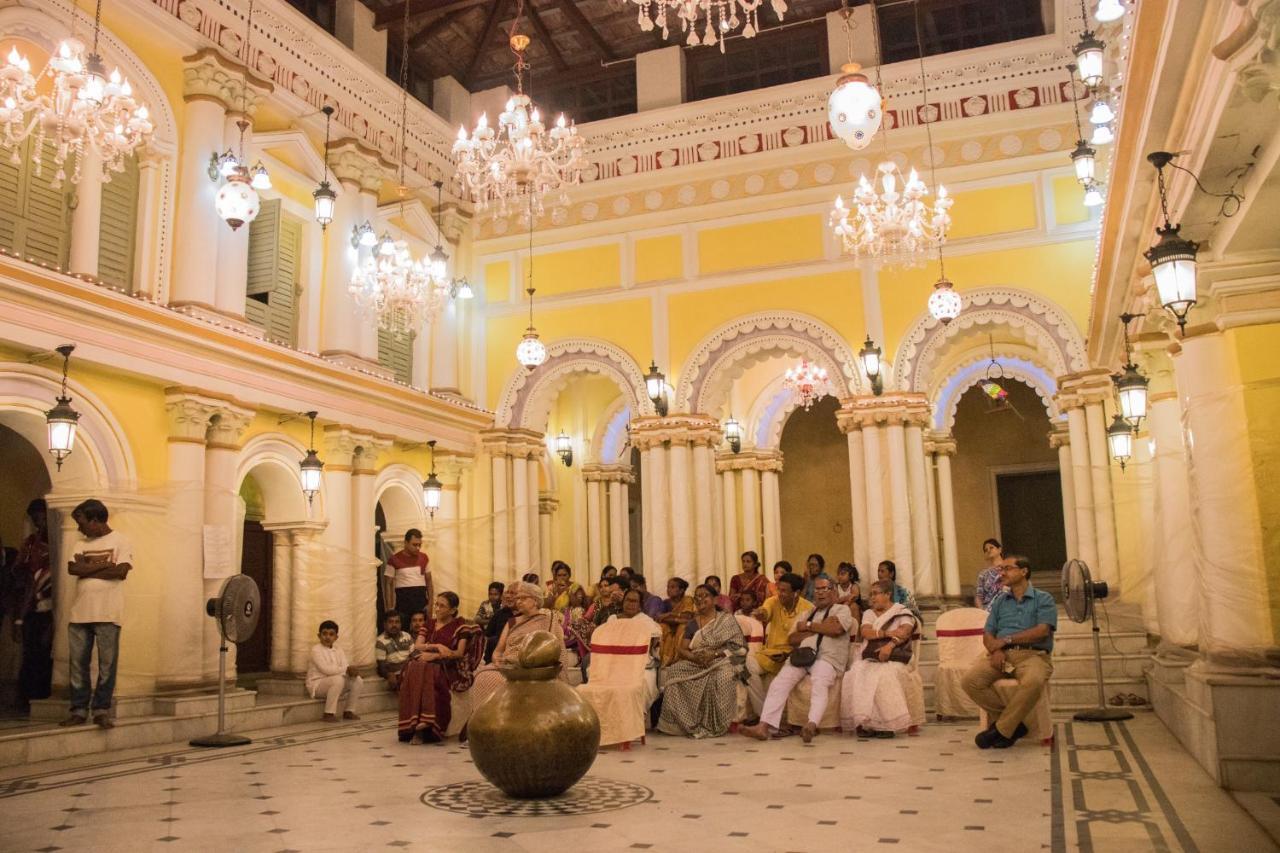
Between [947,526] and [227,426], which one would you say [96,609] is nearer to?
[227,426]

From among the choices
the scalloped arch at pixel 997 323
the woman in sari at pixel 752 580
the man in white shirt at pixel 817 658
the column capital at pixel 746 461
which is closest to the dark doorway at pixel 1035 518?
Result: the column capital at pixel 746 461

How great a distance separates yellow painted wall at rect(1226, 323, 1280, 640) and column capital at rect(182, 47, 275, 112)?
9.89m

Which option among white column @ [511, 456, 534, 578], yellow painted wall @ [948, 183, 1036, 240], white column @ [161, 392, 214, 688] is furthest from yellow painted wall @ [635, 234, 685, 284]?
white column @ [161, 392, 214, 688]

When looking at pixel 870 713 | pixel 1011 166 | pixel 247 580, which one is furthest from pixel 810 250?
pixel 247 580

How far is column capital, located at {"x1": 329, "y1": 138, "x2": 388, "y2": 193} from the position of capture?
13094 millimetres

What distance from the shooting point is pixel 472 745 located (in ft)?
18.9

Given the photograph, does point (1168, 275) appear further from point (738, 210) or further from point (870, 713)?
point (738, 210)

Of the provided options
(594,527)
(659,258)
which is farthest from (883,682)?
(594,527)

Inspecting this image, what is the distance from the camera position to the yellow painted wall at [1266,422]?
6.14m

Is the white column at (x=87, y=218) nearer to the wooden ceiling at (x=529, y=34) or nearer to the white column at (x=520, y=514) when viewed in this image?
the wooden ceiling at (x=529, y=34)

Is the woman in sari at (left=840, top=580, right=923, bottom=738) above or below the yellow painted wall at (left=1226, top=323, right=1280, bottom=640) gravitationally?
below

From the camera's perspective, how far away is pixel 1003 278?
43.3 feet

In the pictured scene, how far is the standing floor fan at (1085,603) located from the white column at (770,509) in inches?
355

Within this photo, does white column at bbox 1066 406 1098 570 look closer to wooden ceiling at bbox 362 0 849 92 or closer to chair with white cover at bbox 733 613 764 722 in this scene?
chair with white cover at bbox 733 613 764 722
